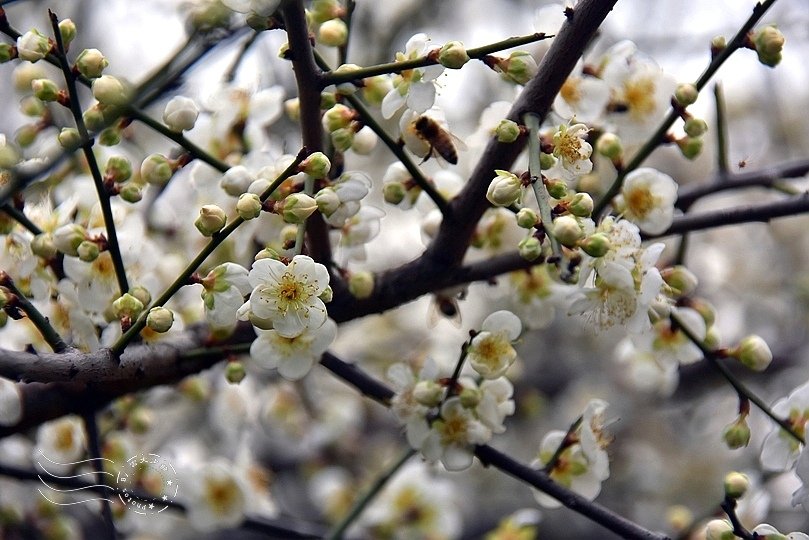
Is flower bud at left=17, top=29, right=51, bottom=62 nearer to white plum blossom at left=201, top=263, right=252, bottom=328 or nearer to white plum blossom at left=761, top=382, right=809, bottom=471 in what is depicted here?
white plum blossom at left=201, top=263, right=252, bottom=328

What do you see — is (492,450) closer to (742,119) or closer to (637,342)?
(637,342)

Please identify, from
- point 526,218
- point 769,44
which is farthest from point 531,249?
point 769,44

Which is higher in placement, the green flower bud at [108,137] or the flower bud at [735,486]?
the green flower bud at [108,137]

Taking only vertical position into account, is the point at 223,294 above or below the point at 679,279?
above

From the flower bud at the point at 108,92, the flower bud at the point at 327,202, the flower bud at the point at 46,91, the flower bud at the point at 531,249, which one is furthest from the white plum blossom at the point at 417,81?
the flower bud at the point at 46,91

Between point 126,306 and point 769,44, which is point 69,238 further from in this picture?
point 769,44

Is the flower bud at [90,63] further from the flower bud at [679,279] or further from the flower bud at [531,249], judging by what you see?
the flower bud at [679,279]
